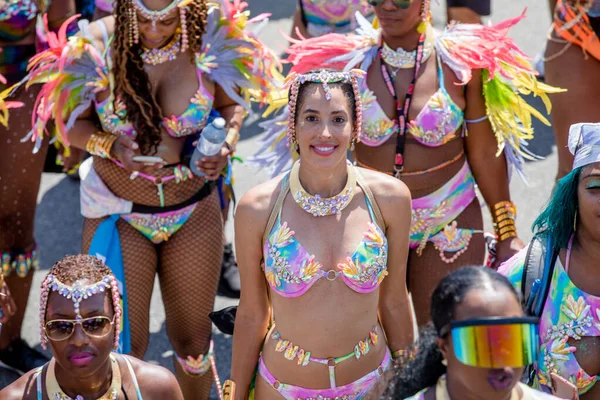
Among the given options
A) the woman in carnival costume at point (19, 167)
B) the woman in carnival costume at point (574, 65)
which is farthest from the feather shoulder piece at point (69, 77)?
the woman in carnival costume at point (574, 65)

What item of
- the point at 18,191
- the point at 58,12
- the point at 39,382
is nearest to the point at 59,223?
the point at 18,191

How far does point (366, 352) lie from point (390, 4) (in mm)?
1590

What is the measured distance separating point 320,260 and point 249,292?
315 millimetres

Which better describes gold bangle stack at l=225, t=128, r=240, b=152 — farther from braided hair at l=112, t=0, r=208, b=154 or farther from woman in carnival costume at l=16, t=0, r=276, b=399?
braided hair at l=112, t=0, r=208, b=154

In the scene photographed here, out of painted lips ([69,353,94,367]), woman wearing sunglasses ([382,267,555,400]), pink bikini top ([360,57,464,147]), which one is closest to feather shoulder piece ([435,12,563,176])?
pink bikini top ([360,57,464,147])

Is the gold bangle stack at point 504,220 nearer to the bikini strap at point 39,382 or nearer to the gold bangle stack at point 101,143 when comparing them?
the gold bangle stack at point 101,143

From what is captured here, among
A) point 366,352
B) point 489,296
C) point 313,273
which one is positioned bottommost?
point 366,352

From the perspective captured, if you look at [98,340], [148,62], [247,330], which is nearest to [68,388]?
[98,340]

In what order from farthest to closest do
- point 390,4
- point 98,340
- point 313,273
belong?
1. point 390,4
2. point 313,273
3. point 98,340

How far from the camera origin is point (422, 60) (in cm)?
472

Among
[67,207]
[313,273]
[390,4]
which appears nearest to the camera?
[313,273]

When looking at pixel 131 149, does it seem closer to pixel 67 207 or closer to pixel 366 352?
pixel 366 352

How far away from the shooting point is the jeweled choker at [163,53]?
4820 mm

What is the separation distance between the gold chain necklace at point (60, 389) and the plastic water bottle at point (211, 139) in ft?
4.25
